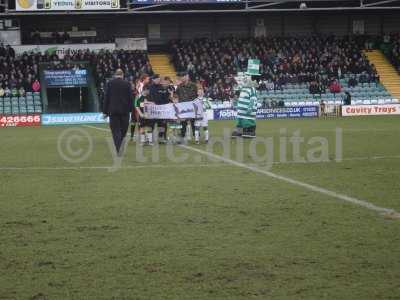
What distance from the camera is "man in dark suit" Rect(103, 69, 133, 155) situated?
15.9m

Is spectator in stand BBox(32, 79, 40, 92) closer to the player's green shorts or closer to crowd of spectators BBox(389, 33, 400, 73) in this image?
the player's green shorts

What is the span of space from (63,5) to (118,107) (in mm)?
26427

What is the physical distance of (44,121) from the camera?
3588cm

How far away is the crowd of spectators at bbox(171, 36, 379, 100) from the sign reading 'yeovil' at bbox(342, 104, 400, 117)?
3.46m

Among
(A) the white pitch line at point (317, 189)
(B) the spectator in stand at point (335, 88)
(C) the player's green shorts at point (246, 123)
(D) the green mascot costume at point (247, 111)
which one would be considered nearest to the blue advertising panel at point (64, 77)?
(B) the spectator in stand at point (335, 88)

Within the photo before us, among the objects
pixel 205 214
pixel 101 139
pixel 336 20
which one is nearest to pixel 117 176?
pixel 205 214

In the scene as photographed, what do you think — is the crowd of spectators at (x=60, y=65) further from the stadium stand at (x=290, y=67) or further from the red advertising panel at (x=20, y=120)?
the red advertising panel at (x=20, y=120)

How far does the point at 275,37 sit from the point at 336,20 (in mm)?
4957

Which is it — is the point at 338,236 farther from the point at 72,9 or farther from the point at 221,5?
the point at 221,5

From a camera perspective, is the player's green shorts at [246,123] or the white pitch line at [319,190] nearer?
the white pitch line at [319,190]

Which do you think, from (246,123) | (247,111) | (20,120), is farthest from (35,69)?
(247,111)

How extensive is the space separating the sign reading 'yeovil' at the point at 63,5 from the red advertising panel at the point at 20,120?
771 cm

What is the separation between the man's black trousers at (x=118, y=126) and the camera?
15812 mm

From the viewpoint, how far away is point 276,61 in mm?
45094
